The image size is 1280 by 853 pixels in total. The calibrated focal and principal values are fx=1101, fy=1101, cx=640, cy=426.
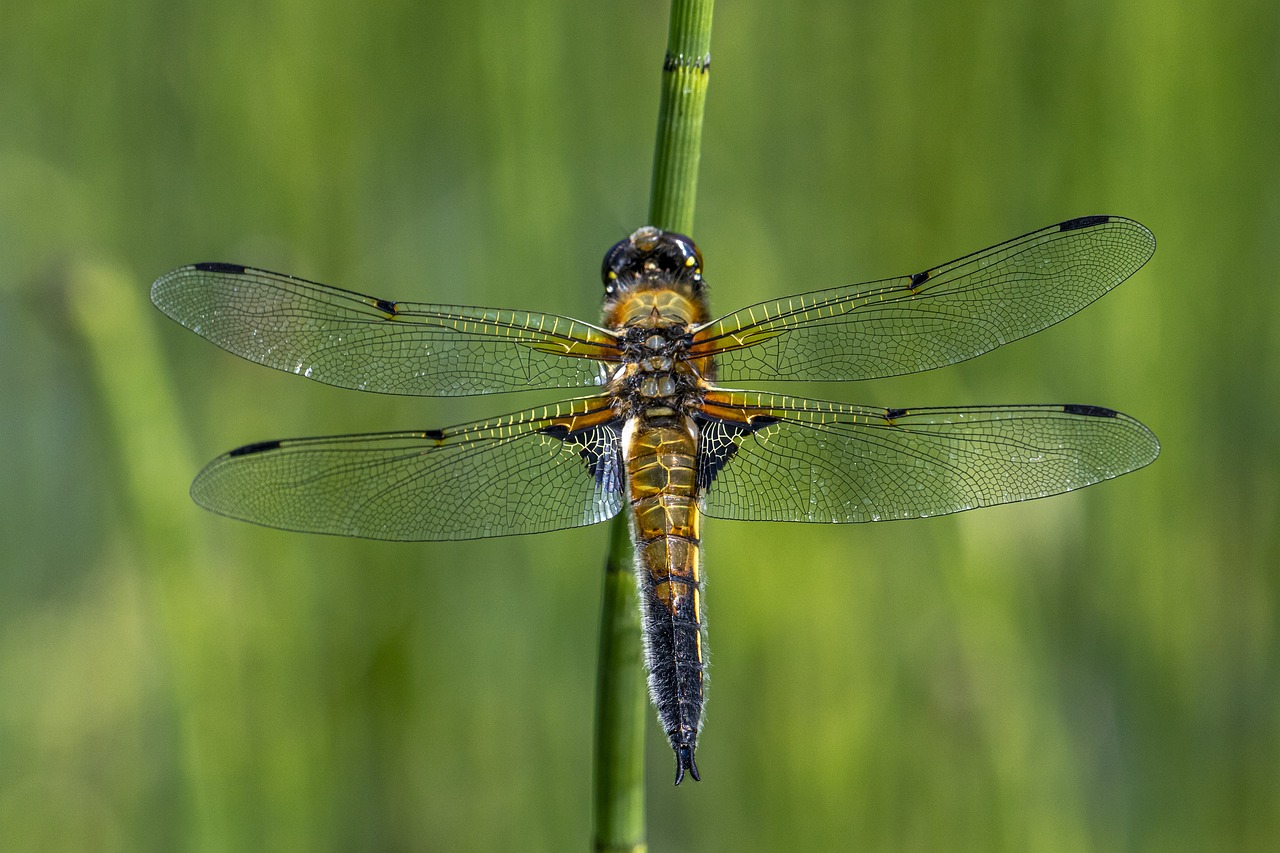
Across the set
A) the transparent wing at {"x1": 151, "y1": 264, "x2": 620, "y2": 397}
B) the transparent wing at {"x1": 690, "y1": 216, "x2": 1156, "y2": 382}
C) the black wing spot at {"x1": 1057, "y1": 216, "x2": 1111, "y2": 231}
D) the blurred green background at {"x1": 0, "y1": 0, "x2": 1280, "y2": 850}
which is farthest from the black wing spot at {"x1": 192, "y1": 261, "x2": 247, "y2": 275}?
the black wing spot at {"x1": 1057, "y1": 216, "x2": 1111, "y2": 231}

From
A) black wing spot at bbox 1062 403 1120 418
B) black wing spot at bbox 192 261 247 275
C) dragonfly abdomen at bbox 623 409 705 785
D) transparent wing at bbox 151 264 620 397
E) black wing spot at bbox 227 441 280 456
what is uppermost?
black wing spot at bbox 192 261 247 275

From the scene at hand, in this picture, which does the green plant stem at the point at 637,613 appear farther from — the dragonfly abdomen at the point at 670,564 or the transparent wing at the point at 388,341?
the transparent wing at the point at 388,341

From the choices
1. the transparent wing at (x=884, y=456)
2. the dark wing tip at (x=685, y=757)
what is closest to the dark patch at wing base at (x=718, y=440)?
the transparent wing at (x=884, y=456)

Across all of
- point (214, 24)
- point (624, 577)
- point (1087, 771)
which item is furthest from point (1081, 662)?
point (214, 24)

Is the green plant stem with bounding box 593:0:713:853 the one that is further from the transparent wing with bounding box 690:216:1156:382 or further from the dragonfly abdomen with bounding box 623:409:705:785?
the transparent wing with bounding box 690:216:1156:382

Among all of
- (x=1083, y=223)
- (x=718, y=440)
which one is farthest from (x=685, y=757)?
(x=1083, y=223)

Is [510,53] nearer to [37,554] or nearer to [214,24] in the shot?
[214,24]
